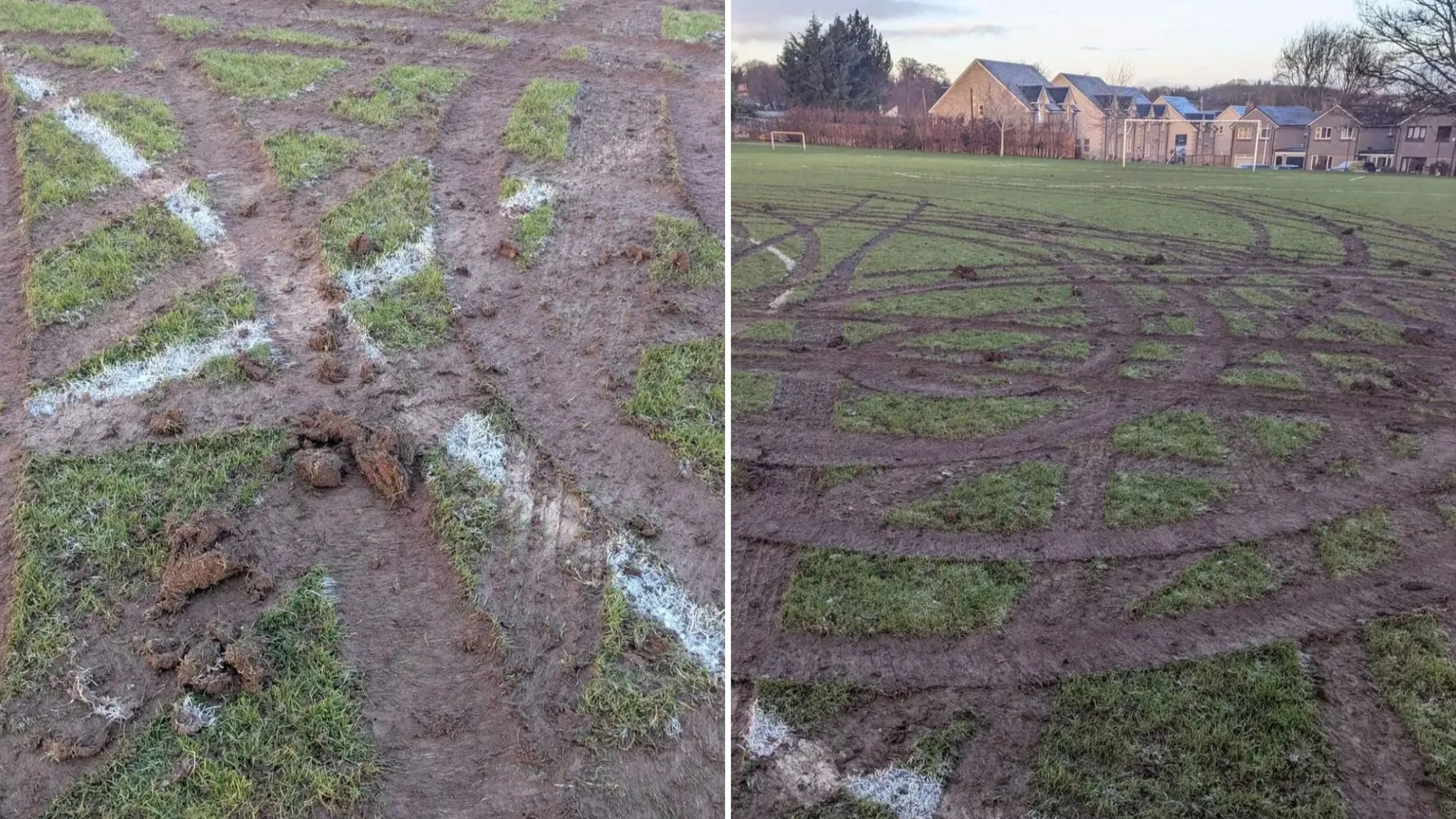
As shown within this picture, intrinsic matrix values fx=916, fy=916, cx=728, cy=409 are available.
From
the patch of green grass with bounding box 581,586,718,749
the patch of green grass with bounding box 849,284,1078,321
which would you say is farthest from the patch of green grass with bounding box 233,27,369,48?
the patch of green grass with bounding box 581,586,718,749

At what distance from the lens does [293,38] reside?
27.1 ft

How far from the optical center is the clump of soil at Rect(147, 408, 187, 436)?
408cm

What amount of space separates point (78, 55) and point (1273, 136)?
8591 mm

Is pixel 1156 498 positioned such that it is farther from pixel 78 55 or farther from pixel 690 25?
pixel 78 55

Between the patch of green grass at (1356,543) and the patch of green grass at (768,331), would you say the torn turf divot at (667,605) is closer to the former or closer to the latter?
the patch of green grass at (768,331)

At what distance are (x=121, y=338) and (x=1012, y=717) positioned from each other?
458 centimetres

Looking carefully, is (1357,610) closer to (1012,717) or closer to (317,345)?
(1012,717)

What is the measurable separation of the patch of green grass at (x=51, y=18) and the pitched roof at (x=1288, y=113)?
354 inches

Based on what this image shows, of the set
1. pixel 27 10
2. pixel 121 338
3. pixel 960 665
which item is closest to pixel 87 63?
pixel 27 10

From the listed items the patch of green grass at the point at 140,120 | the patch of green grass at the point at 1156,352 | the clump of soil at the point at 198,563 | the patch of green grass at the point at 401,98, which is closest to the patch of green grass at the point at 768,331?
the patch of green grass at the point at 1156,352

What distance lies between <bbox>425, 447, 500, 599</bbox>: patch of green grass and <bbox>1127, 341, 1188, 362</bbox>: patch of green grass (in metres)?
2.72

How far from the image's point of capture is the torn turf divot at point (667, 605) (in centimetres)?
325

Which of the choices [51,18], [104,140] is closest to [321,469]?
[104,140]

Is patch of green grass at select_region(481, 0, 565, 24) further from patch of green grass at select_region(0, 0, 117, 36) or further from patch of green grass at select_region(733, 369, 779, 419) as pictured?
patch of green grass at select_region(733, 369, 779, 419)
